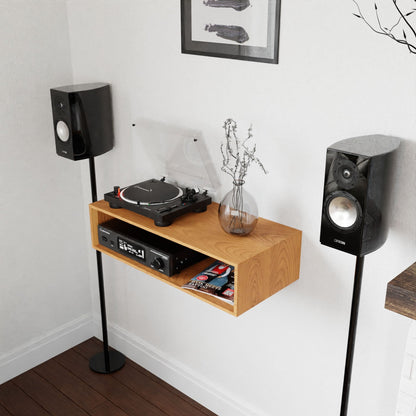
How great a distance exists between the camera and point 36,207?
2.79 meters

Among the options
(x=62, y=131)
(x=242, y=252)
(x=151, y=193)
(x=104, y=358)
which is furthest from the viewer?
(x=104, y=358)

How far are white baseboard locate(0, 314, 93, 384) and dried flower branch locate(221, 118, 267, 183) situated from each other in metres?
1.46

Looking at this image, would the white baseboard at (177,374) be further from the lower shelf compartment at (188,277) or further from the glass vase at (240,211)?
the glass vase at (240,211)

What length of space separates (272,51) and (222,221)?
2.05ft

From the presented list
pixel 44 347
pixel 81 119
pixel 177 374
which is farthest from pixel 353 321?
pixel 44 347

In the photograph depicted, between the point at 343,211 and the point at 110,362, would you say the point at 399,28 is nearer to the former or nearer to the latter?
the point at 343,211

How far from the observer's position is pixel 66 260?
3006mm

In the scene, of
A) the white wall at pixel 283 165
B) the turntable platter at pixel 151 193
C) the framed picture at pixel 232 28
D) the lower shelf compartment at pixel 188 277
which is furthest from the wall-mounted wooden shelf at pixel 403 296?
the turntable platter at pixel 151 193

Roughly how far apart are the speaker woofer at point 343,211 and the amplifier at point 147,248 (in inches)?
29.1

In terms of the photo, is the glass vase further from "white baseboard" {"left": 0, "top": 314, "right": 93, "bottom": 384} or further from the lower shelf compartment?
"white baseboard" {"left": 0, "top": 314, "right": 93, "bottom": 384}

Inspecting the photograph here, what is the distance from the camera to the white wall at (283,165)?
68.7 inches

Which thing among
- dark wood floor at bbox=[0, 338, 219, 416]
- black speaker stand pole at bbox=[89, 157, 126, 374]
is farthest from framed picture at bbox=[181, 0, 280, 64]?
dark wood floor at bbox=[0, 338, 219, 416]

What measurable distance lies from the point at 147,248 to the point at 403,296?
1.06 m

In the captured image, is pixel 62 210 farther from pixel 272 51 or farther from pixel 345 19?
pixel 345 19
